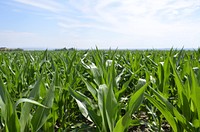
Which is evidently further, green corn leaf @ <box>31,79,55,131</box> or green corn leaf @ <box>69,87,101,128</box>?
green corn leaf @ <box>69,87,101,128</box>

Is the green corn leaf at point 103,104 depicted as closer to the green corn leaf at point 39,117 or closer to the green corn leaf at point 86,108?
the green corn leaf at point 86,108

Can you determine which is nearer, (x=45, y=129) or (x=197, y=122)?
(x=197, y=122)

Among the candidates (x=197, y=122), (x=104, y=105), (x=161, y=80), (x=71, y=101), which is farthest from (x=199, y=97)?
(x=71, y=101)

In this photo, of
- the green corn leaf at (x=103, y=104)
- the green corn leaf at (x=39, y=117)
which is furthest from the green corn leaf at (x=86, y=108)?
the green corn leaf at (x=39, y=117)

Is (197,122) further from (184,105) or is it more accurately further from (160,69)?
(160,69)

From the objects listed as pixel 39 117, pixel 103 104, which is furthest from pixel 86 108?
pixel 39 117

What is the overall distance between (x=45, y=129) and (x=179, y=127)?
0.55 m

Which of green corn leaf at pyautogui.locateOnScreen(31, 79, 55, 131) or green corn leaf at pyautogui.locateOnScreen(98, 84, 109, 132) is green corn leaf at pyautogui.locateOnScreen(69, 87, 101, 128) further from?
green corn leaf at pyautogui.locateOnScreen(31, 79, 55, 131)

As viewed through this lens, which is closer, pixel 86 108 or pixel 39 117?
pixel 39 117

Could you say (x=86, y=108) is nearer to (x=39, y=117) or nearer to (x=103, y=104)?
(x=103, y=104)

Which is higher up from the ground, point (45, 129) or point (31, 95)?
point (31, 95)

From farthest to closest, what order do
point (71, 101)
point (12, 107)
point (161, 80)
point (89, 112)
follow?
1. point (71, 101)
2. point (161, 80)
3. point (89, 112)
4. point (12, 107)

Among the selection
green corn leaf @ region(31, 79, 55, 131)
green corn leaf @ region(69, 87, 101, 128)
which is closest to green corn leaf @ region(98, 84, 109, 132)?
green corn leaf @ region(69, 87, 101, 128)

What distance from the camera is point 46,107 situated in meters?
0.79
